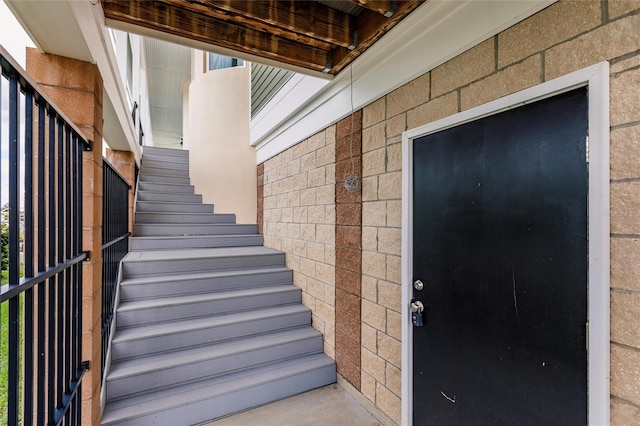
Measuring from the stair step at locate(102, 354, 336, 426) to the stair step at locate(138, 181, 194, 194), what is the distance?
3.62 meters

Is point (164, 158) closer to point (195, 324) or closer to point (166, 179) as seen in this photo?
point (166, 179)

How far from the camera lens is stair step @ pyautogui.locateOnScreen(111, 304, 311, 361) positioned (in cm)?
254

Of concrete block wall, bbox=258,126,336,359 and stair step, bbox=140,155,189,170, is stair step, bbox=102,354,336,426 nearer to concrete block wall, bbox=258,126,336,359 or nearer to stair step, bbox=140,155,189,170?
concrete block wall, bbox=258,126,336,359

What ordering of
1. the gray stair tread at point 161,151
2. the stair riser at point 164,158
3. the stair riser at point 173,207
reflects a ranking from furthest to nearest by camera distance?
1. the gray stair tread at point 161,151
2. the stair riser at point 164,158
3. the stair riser at point 173,207

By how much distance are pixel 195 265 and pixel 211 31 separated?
90.6 inches

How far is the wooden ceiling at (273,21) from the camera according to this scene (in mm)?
1754

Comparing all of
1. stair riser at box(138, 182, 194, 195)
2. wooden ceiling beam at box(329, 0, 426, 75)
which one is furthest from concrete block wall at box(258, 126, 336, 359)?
stair riser at box(138, 182, 194, 195)

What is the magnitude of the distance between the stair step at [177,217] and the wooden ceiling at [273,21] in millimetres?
3047

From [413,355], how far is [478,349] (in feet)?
1.60

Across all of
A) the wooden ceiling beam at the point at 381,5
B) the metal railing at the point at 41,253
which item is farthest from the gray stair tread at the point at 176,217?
the wooden ceiling beam at the point at 381,5

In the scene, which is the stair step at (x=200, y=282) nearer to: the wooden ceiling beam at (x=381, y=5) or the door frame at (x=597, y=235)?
the wooden ceiling beam at (x=381, y=5)

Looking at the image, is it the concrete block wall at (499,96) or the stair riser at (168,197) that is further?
the stair riser at (168,197)

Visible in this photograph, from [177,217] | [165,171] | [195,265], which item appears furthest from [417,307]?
[165,171]

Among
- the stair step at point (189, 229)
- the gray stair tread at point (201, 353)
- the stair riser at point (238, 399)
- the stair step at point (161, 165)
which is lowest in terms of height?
the stair riser at point (238, 399)
